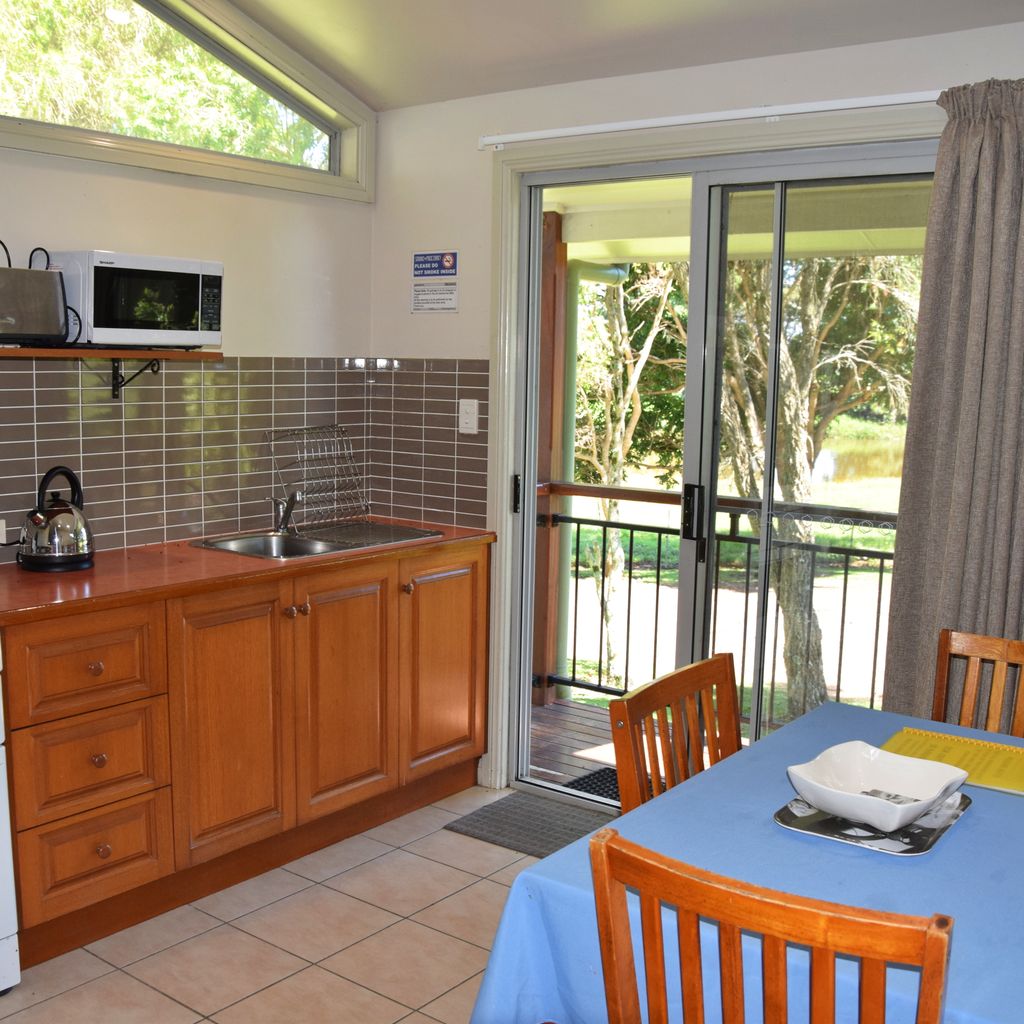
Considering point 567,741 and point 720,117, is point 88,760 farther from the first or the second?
point 720,117

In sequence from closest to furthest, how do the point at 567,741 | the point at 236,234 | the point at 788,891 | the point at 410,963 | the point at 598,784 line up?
the point at 788,891 → the point at 410,963 → the point at 236,234 → the point at 598,784 → the point at 567,741

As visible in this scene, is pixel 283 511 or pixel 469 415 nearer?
pixel 283 511

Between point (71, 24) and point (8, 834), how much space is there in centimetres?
219

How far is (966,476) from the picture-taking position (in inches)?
115

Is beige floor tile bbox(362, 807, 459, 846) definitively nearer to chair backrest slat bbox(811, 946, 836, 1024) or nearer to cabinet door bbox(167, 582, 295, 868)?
cabinet door bbox(167, 582, 295, 868)

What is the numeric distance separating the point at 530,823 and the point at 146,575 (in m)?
1.51

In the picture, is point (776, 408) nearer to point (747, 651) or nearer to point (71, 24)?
point (747, 651)

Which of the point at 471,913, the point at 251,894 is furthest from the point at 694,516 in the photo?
the point at 251,894

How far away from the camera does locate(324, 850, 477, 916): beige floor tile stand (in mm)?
3207

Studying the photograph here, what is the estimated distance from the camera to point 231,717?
315 centimetres

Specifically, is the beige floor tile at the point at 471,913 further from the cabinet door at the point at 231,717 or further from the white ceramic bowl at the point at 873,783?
the white ceramic bowl at the point at 873,783

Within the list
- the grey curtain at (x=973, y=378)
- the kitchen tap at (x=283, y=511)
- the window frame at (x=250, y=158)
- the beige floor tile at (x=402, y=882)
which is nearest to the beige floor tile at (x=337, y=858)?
the beige floor tile at (x=402, y=882)

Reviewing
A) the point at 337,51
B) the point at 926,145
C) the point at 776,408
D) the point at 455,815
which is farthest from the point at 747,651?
the point at 337,51

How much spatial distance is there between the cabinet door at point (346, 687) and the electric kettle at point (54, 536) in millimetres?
600
